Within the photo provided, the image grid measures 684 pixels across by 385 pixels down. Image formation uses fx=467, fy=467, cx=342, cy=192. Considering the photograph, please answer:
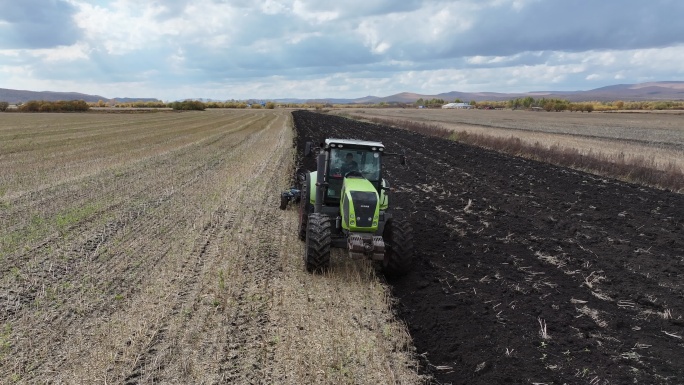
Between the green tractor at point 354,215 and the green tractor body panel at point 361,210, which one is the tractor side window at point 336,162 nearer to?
the green tractor at point 354,215

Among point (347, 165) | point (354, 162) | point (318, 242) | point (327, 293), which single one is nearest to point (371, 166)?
point (354, 162)

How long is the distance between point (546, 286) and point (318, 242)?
133 inches

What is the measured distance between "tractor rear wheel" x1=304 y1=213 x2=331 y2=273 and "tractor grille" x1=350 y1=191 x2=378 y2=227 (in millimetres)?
474

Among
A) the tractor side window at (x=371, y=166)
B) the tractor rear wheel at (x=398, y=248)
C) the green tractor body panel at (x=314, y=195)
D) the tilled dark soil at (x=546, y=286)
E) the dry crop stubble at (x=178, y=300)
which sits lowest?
the tilled dark soil at (x=546, y=286)

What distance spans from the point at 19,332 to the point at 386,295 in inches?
175

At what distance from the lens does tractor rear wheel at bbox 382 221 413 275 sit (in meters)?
7.01

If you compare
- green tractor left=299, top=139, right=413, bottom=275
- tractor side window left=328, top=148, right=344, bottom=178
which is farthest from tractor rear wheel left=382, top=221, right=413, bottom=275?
tractor side window left=328, top=148, right=344, bottom=178

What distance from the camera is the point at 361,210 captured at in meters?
6.91

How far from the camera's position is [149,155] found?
65.5 ft

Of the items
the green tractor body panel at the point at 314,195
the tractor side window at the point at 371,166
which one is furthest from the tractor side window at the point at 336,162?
the green tractor body panel at the point at 314,195

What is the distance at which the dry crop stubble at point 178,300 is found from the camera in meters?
4.65

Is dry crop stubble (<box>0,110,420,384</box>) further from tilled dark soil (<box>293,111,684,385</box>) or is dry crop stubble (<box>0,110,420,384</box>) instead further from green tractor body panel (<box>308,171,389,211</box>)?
green tractor body panel (<box>308,171,389,211</box>)

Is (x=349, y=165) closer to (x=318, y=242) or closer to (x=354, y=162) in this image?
(x=354, y=162)

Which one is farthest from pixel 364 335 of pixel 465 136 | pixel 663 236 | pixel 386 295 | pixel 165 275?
pixel 465 136
